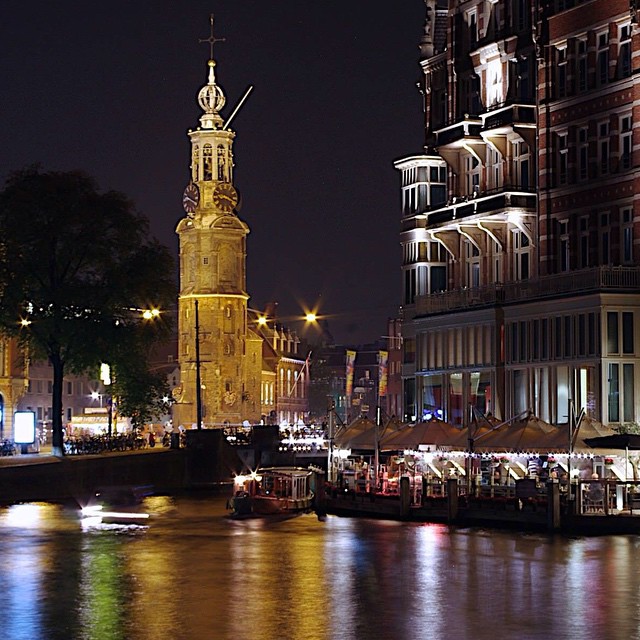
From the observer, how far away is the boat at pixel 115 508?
278 ft

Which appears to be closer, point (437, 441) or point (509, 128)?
point (437, 441)

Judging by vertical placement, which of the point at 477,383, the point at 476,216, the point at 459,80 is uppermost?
the point at 459,80

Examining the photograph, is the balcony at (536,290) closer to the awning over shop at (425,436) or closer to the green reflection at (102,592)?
the awning over shop at (425,436)

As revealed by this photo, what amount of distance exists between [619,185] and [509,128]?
9.33 metres

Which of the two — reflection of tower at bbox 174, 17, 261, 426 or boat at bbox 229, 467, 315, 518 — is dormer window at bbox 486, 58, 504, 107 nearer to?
boat at bbox 229, 467, 315, 518

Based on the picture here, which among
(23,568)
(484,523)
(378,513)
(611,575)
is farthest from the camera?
(378,513)

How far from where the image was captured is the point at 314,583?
56.2 metres

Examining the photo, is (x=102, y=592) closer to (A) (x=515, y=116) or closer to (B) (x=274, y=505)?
(B) (x=274, y=505)

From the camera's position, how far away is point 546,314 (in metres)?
88.2

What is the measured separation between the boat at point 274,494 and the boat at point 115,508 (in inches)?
189

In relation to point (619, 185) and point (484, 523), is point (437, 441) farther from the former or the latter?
point (619, 185)

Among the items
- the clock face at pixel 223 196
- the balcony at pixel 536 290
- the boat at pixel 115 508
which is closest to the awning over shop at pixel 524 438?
the balcony at pixel 536 290

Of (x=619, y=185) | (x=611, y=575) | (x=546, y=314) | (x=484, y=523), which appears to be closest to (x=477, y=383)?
(x=546, y=314)

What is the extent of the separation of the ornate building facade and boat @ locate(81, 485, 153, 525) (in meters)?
17.6
